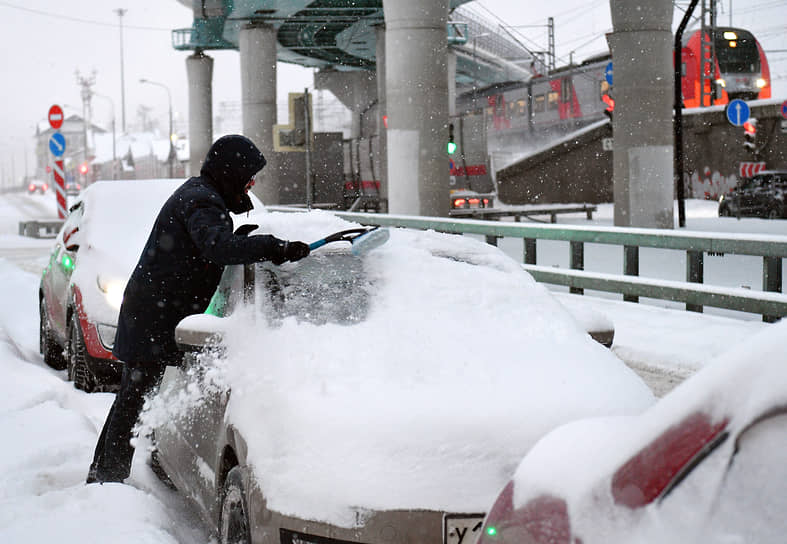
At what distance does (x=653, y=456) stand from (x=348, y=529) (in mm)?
1539

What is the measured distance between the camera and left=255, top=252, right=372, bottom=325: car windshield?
12.7ft

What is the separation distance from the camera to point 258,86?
4600cm

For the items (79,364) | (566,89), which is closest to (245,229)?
(79,364)

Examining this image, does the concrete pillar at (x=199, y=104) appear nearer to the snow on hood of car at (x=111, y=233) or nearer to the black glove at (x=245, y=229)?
the snow on hood of car at (x=111, y=233)

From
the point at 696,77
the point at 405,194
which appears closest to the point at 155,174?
the point at 696,77

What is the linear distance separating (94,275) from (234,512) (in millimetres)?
4742

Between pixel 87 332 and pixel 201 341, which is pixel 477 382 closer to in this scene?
pixel 201 341

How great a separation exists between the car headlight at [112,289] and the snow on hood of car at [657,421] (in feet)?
20.1

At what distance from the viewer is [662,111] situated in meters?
24.1

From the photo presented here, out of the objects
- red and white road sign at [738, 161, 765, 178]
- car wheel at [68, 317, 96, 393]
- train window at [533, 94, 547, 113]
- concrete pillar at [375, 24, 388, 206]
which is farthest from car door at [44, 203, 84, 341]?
train window at [533, 94, 547, 113]

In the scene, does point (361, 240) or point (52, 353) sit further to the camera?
point (52, 353)

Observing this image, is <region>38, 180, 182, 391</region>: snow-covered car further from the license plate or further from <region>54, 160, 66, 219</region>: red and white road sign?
<region>54, 160, 66, 219</region>: red and white road sign

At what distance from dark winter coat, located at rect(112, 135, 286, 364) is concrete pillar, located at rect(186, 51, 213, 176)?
5168 centimetres

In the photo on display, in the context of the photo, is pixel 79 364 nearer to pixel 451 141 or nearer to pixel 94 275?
pixel 94 275
